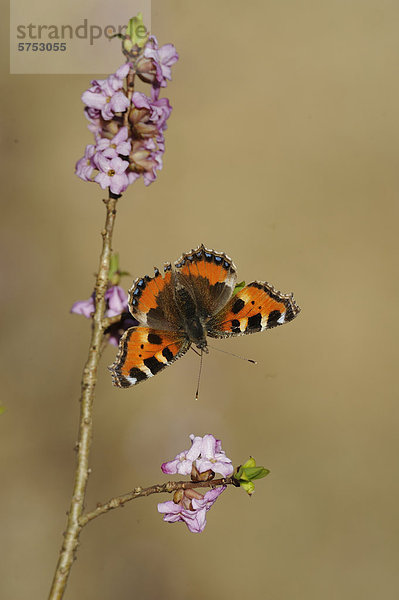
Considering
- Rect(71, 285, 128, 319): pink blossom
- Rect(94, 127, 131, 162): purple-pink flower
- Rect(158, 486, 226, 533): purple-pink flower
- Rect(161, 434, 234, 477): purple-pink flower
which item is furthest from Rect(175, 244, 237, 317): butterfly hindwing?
Rect(158, 486, 226, 533): purple-pink flower

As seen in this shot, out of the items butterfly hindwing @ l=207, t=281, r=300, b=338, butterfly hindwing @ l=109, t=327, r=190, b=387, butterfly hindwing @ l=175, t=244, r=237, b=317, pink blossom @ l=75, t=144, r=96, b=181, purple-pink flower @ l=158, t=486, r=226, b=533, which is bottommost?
purple-pink flower @ l=158, t=486, r=226, b=533

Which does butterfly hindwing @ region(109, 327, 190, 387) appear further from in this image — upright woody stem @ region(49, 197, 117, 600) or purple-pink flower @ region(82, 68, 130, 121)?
purple-pink flower @ region(82, 68, 130, 121)

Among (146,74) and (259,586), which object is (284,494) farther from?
(146,74)

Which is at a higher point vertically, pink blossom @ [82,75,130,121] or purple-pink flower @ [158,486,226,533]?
pink blossom @ [82,75,130,121]

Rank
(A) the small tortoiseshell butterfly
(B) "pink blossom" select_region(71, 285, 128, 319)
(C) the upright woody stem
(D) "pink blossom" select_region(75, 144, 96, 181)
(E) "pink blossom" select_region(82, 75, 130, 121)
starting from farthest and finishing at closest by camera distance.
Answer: (B) "pink blossom" select_region(71, 285, 128, 319)
(A) the small tortoiseshell butterfly
(D) "pink blossom" select_region(75, 144, 96, 181)
(E) "pink blossom" select_region(82, 75, 130, 121)
(C) the upright woody stem

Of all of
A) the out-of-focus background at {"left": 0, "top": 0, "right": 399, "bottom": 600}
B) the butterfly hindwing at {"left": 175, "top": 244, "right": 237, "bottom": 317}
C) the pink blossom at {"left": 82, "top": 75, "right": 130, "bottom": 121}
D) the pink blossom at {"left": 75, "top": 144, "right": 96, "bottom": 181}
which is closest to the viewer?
the pink blossom at {"left": 82, "top": 75, "right": 130, "bottom": 121}

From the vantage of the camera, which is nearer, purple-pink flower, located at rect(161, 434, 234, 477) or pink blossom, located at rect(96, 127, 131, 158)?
purple-pink flower, located at rect(161, 434, 234, 477)

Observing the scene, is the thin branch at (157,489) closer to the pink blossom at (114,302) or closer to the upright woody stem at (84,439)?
the upright woody stem at (84,439)

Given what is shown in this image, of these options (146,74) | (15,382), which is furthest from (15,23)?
(146,74)
